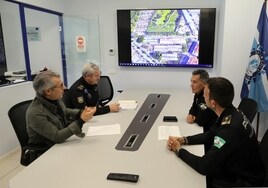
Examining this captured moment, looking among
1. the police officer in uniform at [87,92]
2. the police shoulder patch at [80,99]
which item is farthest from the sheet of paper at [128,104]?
the police shoulder patch at [80,99]

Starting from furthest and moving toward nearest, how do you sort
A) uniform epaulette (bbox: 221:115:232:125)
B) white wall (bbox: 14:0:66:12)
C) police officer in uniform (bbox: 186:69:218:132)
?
1. white wall (bbox: 14:0:66:12)
2. police officer in uniform (bbox: 186:69:218:132)
3. uniform epaulette (bbox: 221:115:232:125)

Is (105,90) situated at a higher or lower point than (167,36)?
lower

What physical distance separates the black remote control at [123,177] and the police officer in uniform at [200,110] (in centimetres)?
112

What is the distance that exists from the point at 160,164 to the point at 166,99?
1879 mm

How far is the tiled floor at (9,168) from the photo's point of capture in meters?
2.62

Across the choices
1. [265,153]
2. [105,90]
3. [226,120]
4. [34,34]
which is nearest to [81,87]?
[105,90]

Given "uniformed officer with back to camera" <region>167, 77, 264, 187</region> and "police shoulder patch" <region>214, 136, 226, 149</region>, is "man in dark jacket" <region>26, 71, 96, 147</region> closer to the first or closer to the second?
"uniformed officer with back to camera" <region>167, 77, 264, 187</region>

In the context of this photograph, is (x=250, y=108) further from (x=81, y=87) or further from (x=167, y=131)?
(x=81, y=87)

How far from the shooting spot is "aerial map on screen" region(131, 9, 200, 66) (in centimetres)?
423

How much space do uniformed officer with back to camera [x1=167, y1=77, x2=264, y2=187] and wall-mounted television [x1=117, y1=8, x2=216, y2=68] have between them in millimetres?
2829

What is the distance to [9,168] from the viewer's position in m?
2.89

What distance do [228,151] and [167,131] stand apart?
728 mm

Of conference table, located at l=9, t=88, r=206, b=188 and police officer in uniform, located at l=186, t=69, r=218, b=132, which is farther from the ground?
police officer in uniform, located at l=186, t=69, r=218, b=132

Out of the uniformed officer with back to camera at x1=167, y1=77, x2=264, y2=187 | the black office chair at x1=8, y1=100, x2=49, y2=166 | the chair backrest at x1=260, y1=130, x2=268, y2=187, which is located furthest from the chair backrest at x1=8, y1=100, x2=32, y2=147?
the chair backrest at x1=260, y1=130, x2=268, y2=187
